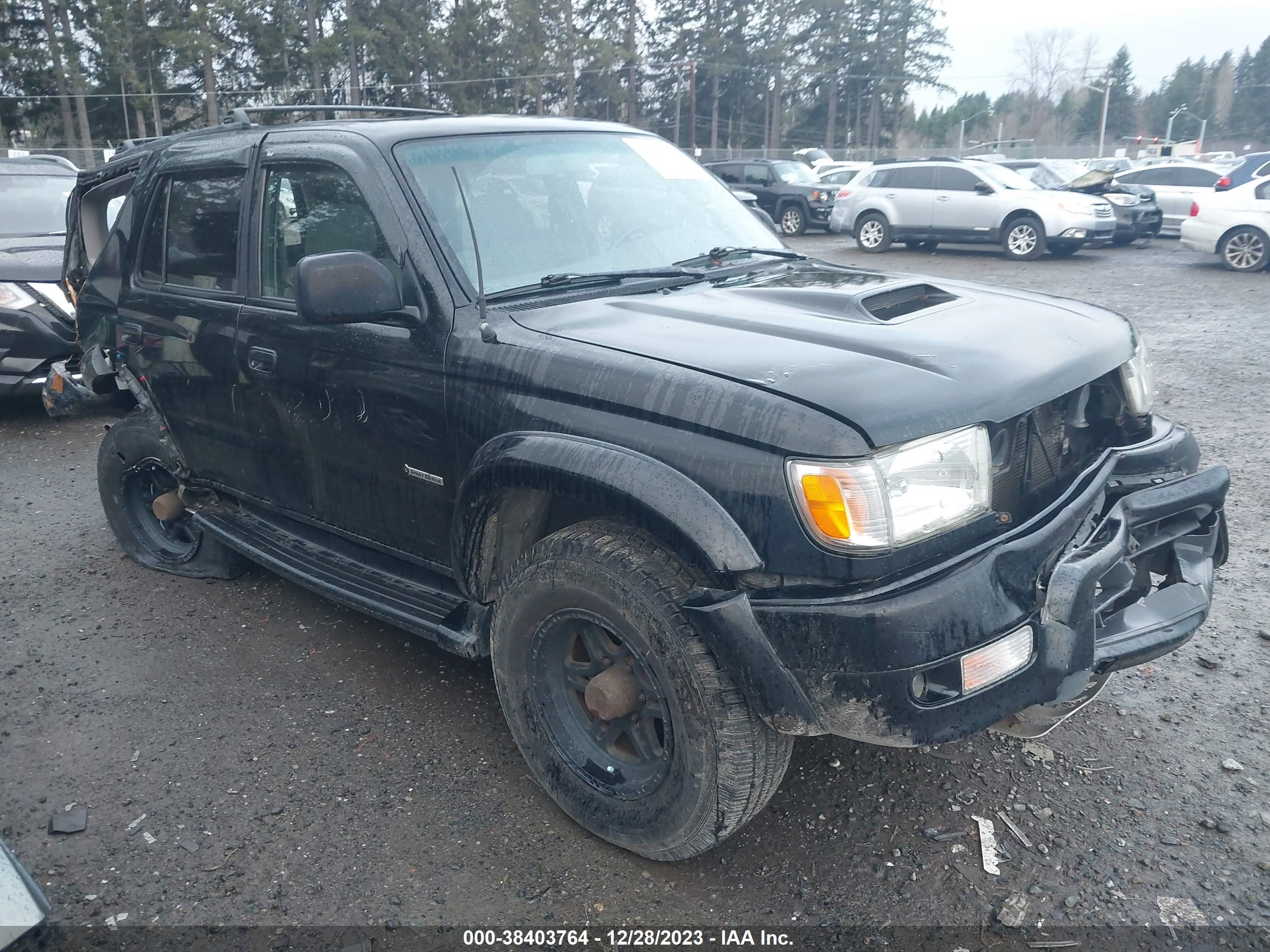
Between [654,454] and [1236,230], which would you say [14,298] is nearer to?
[654,454]

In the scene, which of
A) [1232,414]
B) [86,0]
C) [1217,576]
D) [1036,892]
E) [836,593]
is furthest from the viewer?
[86,0]

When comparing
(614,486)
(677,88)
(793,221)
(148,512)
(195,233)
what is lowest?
(148,512)

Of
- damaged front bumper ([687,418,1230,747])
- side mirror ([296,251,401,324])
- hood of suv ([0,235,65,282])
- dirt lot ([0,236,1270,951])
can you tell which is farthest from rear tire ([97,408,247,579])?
hood of suv ([0,235,65,282])

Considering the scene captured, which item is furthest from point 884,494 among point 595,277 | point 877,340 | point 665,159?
point 665,159

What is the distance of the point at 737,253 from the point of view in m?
3.61

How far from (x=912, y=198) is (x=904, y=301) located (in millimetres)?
15786

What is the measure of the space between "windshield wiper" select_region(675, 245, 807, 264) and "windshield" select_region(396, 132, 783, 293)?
0.02m

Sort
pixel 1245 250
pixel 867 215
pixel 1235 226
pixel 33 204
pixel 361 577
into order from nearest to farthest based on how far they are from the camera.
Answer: pixel 361 577 → pixel 33 204 → pixel 1235 226 → pixel 1245 250 → pixel 867 215

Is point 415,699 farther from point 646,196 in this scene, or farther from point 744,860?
point 646,196

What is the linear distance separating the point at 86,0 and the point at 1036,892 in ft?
162

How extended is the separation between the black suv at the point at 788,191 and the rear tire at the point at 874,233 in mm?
2431

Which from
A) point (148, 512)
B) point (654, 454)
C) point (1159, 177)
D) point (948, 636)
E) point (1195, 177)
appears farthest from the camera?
point (1159, 177)

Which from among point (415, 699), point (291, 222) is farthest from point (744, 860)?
point (291, 222)

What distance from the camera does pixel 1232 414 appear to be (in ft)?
23.2
